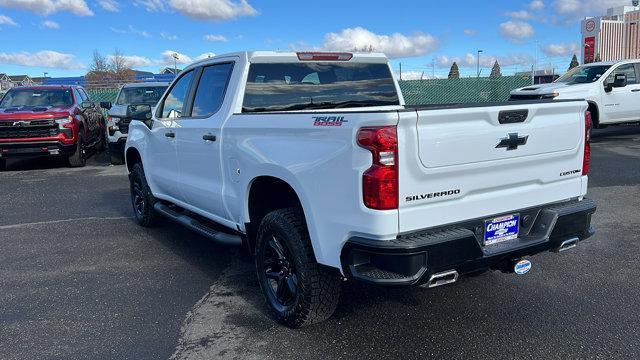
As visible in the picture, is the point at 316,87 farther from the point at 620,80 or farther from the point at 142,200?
the point at 620,80

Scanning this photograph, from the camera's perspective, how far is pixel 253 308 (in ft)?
13.8

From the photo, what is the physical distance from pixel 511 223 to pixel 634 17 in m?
89.8

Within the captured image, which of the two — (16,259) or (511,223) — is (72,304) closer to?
(16,259)

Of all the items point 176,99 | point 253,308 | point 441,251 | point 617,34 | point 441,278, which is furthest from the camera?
point 617,34

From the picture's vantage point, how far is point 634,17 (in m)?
77.8

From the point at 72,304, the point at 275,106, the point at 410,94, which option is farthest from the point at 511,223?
the point at 410,94

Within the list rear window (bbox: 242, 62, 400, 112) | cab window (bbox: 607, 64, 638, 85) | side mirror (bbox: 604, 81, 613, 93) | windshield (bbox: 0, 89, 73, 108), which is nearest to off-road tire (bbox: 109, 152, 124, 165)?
windshield (bbox: 0, 89, 73, 108)

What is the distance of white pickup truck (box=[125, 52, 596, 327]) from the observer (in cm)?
297

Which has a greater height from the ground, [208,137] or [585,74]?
[585,74]

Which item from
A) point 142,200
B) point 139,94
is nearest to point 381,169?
point 142,200

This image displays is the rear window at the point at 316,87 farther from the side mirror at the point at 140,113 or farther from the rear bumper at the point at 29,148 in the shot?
the rear bumper at the point at 29,148

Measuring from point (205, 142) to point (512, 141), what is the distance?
2.55 meters

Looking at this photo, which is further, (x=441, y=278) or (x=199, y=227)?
(x=199, y=227)

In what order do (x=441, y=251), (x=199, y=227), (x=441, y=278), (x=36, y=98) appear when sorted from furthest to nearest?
(x=36, y=98) → (x=199, y=227) → (x=441, y=278) → (x=441, y=251)
